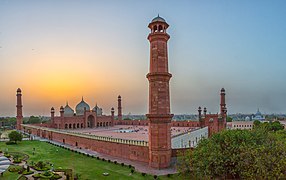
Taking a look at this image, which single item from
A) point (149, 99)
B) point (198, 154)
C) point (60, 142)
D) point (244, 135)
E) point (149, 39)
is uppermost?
point (149, 39)

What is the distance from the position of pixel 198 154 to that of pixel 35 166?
14.2 meters

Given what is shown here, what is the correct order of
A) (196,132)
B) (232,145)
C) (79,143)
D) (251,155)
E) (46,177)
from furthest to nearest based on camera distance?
(196,132) < (79,143) < (46,177) < (232,145) < (251,155)

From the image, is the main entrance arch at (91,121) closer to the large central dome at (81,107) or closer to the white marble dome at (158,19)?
the large central dome at (81,107)

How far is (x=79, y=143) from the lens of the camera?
3291 cm

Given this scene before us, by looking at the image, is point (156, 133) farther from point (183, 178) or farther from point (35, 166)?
point (35, 166)

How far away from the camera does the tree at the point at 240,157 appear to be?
482 inches

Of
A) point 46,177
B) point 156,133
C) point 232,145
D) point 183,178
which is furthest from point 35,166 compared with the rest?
point 232,145

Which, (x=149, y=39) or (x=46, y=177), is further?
(x=149, y=39)

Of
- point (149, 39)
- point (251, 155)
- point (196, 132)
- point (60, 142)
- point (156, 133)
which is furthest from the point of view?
point (60, 142)

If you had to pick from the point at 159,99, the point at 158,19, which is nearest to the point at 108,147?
the point at 159,99

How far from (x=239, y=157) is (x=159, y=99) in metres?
8.63

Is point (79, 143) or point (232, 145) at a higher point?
point (232, 145)

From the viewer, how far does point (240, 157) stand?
13.5 metres

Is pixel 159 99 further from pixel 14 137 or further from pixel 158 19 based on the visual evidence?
pixel 14 137
